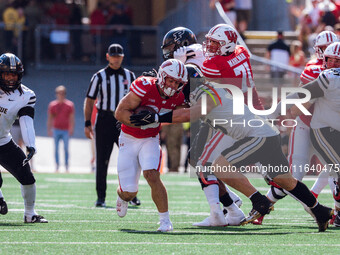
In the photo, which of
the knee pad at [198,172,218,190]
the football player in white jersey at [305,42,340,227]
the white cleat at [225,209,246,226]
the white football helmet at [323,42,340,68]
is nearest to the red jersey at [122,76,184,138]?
the knee pad at [198,172,218,190]

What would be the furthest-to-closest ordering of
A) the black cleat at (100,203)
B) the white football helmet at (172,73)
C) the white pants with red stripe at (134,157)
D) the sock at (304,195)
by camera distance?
the black cleat at (100,203) < the white pants with red stripe at (134,157) < the sock at (304,195) < the white football helmet at (172,73)

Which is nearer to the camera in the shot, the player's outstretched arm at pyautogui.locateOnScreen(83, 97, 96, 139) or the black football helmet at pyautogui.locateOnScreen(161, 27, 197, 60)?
the black football helmet at pyautogui.locateOnScreen(161, 27, 197, 60)

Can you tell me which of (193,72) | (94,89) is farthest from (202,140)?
(94,89)

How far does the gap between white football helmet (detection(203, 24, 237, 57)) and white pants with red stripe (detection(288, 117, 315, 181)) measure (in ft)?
3.09

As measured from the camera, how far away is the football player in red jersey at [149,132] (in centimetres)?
701

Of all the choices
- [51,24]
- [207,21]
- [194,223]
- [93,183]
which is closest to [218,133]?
[194,223]

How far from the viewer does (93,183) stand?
1324cm

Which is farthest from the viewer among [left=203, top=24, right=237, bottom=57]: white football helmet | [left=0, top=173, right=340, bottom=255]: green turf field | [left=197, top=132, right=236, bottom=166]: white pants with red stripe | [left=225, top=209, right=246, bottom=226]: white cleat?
[left=203, top=24, right=237, bottom=57]: white football helmet

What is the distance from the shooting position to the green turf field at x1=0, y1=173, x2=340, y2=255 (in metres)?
5.99

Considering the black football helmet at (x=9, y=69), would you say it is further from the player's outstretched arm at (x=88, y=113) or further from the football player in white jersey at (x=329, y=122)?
the football player in white jersey at (x=329, y=122)

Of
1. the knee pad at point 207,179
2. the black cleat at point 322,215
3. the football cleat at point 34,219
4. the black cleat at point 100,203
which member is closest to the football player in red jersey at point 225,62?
the knee pad at point 207,179

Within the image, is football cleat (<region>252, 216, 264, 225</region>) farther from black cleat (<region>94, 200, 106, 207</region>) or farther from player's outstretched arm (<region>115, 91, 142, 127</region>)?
black cleat (<region>94, 200, 106, 207</region>)

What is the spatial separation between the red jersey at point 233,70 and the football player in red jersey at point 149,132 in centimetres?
53

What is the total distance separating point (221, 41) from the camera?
7.80 m
